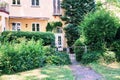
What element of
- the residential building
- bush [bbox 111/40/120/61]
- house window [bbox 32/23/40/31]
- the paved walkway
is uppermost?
the residential building

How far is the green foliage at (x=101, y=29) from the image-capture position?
64.9 ft

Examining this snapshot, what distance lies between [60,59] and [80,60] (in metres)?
2.70

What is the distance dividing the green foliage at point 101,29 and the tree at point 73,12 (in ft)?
42.8

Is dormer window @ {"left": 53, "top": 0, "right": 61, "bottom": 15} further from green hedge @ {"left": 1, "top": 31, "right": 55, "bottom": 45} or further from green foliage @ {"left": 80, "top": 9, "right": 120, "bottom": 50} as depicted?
green foliage @ {"left": 80, "top": 9, "right": 120, "bottom": 50}

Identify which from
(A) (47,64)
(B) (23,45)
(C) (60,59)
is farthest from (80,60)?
(B) (23,45)

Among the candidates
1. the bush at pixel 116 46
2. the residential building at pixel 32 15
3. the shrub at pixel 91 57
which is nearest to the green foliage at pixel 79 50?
the shrub at pixel 91 57

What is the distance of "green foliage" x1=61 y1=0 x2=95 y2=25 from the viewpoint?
111 feet

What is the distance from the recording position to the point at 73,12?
33.9 metres

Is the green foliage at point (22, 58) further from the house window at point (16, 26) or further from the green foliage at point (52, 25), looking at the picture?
the house window at point (16, 26)

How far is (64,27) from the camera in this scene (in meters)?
33.8

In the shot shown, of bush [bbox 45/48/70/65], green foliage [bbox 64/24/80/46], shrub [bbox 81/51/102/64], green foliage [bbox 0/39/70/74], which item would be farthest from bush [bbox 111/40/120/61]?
green foliage [bbox 64/24/80/46]

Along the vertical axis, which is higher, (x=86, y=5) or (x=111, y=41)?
(x=86, y=5)

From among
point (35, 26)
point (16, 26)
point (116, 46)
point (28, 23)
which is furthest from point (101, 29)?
point (16, 26)

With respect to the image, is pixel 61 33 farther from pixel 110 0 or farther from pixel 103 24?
pixel 103 24
